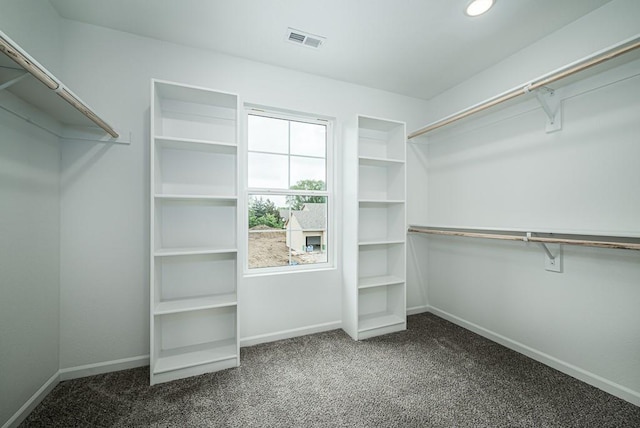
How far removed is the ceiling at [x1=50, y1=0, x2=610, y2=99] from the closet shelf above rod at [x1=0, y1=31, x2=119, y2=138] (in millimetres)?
775

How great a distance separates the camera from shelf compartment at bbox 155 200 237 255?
2105 mm

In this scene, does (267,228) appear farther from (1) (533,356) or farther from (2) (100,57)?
(1) (533,356)

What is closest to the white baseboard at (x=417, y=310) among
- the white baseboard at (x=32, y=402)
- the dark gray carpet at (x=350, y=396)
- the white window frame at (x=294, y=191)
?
the dark gray carpet at (x=350, y=396)

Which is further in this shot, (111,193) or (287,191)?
(287,191)

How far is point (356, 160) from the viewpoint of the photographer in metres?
2.48

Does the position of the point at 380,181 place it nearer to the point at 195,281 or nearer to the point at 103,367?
the point at 195,281

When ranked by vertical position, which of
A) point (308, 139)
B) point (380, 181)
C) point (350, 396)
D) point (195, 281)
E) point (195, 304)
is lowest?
point (350, 396)

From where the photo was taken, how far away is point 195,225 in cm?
218

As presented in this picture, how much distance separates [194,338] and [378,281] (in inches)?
68.7

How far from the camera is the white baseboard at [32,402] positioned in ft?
4.62

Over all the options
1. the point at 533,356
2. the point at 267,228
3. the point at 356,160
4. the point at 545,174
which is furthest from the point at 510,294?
the point at 267,228

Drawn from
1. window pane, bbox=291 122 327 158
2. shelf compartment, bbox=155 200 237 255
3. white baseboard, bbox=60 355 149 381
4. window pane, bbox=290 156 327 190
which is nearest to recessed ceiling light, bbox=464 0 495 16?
window pane, bbox=291 122 327 158

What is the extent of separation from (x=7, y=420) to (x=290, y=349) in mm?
1668

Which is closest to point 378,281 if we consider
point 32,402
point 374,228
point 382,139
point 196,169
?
point 374,228
